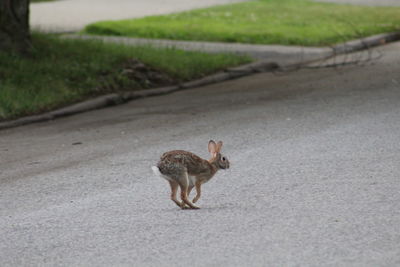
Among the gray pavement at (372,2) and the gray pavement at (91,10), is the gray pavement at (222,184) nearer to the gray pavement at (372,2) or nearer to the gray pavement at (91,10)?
the gray pavement at (91,10)

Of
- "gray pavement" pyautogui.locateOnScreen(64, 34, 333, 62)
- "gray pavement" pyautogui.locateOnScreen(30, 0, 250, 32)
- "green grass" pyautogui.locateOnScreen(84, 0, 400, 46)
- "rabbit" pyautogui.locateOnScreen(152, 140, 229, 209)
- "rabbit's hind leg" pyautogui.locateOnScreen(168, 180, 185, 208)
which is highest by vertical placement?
"rabbit" pyautogui.locateOnScreen(152, 140, 229, 209)

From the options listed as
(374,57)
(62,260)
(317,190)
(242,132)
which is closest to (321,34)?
(374,57)

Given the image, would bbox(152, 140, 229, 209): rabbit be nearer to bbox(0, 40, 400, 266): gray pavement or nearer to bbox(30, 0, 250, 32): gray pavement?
bbox(0, 40, 400, 266): gray pavement

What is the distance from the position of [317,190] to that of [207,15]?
15046 millimetres

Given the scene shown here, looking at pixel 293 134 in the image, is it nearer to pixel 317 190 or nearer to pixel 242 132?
pixel 242 132

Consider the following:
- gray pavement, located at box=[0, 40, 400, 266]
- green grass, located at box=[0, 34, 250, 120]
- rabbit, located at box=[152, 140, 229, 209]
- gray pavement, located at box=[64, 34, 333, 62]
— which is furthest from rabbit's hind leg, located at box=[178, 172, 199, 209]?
gray pavement, located at box=[64, 34, 333, 62]

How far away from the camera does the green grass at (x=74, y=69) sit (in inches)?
478

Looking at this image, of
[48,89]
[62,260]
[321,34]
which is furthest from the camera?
[321,34]

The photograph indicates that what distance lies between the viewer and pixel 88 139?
10195 mm

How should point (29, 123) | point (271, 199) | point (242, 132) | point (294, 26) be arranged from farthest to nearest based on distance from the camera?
point (294, 26)
point (29, 123)
point (242, 132)
point (271, 199)

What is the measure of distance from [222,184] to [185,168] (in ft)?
4.60

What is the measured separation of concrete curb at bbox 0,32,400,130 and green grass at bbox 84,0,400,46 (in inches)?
15.1

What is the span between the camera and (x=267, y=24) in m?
20.0

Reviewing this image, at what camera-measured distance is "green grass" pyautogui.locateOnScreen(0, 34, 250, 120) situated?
12.1 m
